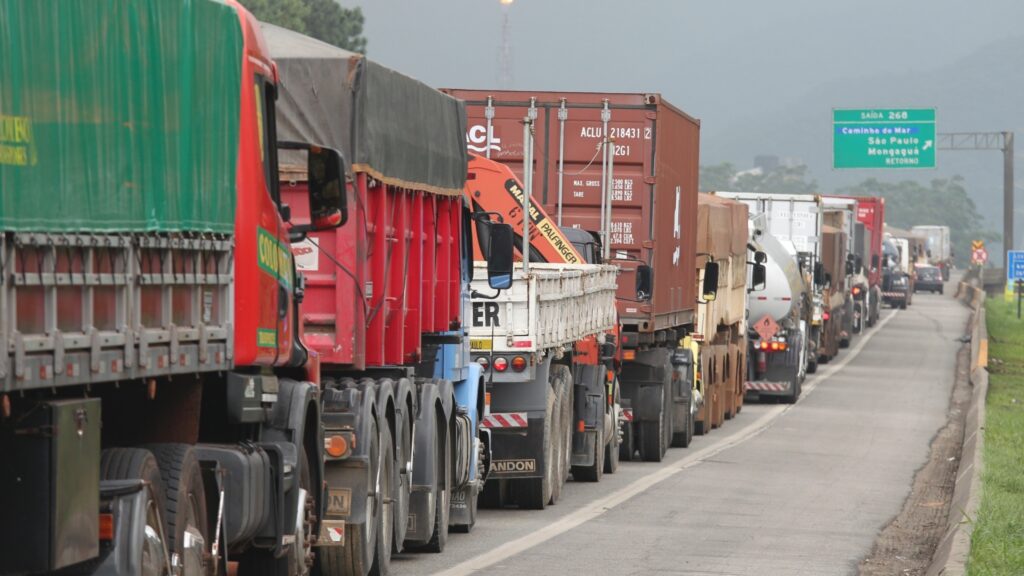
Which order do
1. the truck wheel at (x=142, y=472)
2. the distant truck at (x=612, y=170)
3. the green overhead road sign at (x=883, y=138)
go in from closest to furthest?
the truck wheel at (x=142, y=472) → the distant truck at (x=612, y=170) → the green overhead road sign at (x=883, y=138)

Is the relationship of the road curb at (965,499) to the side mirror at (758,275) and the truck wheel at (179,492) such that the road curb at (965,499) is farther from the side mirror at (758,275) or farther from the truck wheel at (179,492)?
the truck wheel at (179,492)

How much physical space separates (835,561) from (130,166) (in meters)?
7.97

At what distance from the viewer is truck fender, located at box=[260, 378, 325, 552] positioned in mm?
9789

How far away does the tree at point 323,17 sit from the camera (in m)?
92.8

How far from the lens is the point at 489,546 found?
14.3 metres

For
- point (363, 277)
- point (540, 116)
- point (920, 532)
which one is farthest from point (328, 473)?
point (540, 116)

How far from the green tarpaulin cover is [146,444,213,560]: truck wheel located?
3.02 feet

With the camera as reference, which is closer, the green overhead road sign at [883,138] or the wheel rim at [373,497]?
the wheel rim at [373,497]

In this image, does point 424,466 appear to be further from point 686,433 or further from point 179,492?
point 686,433

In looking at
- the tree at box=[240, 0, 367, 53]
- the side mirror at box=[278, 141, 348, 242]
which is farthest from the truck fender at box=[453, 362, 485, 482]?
the tree at box=[240, 0, 367, 53]

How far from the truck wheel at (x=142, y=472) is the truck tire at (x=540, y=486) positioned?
9619 mm

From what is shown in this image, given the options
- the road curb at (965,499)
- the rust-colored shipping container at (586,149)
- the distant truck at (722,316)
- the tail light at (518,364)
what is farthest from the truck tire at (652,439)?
the tail light at (518,364)

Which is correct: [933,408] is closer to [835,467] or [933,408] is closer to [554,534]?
[835,467]

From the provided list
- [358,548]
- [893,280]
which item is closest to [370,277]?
[358,548]
